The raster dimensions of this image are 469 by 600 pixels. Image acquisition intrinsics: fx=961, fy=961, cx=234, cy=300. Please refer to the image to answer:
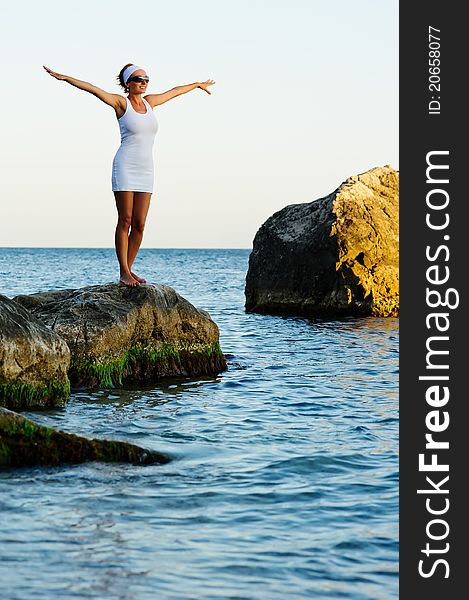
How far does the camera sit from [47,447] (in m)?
8.23

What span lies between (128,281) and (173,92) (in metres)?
2.71

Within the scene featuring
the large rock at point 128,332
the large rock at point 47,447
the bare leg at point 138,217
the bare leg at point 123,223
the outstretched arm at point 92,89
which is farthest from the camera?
the large rock at point 128,332

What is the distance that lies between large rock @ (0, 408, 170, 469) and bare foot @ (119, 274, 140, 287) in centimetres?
521

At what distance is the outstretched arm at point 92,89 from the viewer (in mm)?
11238

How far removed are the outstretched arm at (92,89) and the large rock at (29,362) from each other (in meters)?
2.68

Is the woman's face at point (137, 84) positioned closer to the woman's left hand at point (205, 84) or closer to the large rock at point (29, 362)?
the woman's left hand at point (205, 84)

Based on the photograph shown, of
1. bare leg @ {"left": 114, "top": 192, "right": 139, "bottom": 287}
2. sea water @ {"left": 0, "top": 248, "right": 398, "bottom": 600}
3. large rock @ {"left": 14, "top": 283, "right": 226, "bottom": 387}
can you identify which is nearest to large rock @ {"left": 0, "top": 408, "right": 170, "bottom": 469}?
sea water @ {"left": 0, "top": 248, "right": 398, "bottom": 600}

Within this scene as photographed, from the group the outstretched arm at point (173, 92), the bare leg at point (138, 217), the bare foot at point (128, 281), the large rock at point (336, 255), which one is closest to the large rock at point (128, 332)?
the bare foot at point (128, 281)

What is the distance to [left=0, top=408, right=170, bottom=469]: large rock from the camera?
8156 mm

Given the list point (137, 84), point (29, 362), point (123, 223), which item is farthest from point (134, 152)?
point (29, 362)

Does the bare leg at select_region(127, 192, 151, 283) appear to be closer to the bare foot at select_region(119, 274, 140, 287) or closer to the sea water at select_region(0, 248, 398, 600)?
the bare foot at select_region(119, 274, 140, 287)

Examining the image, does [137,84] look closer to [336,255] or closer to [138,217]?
[138,217]

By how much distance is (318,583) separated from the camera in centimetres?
587

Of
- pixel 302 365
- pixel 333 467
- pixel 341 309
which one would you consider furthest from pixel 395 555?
pixel 341 309
